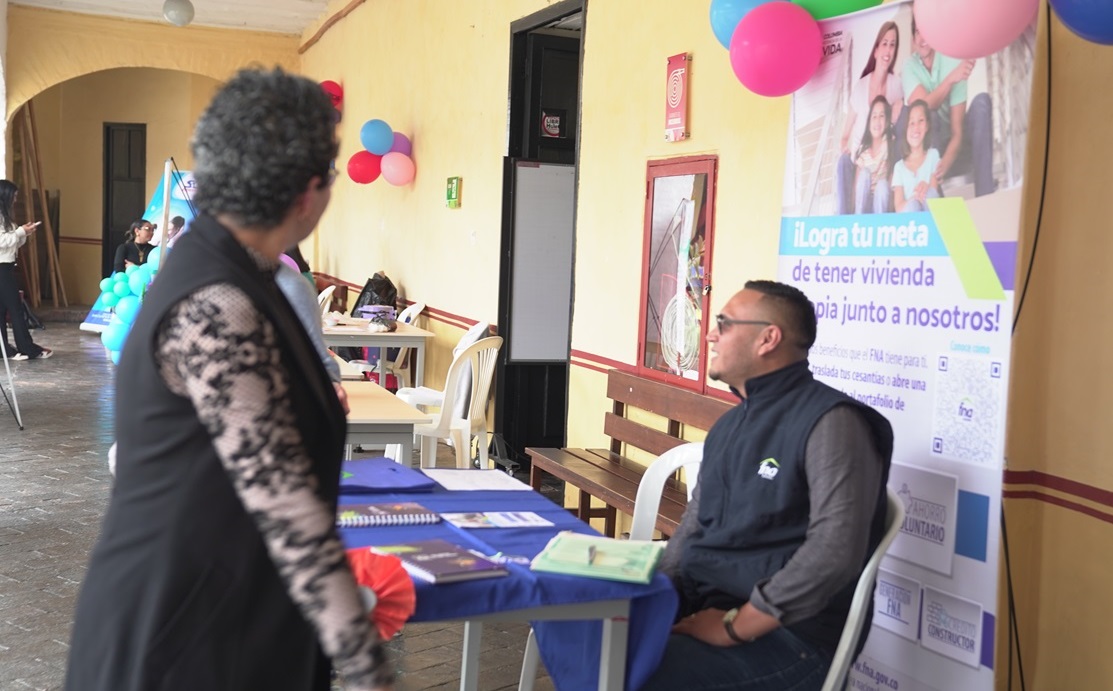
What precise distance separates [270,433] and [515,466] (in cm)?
557

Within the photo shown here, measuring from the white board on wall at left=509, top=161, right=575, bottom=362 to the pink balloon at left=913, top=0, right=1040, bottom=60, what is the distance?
421 centimetres

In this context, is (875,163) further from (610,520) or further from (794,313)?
(610,520)

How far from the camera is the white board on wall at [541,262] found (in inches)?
274

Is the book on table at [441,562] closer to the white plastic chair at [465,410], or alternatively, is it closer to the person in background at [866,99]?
the person in background at [866,99]

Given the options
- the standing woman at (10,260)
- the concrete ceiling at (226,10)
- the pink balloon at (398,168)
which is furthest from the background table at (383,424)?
the concrete ceiling at (226,10)

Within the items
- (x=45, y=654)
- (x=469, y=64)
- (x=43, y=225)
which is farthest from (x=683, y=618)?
(x=43, y=225)

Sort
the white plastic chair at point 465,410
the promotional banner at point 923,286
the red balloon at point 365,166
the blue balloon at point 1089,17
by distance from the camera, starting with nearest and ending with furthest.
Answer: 1. the blue balloon at point 1089,17
2. the promotional banner at point 923,286
3. the white plastic chair at point 465,410
4. the red balloon at point 365,166

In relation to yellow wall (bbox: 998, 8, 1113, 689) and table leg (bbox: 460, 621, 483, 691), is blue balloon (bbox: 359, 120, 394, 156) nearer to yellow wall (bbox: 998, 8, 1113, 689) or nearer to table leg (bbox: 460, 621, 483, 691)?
table leg (bbox: 460, 621, 483, 691)

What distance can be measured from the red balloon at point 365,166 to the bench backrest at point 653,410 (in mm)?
5104

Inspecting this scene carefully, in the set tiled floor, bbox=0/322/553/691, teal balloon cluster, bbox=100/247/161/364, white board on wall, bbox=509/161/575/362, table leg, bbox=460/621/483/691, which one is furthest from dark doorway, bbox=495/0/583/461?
table leg, bbox=460/621/483/691

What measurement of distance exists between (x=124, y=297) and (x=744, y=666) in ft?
24.4

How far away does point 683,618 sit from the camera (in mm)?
2615

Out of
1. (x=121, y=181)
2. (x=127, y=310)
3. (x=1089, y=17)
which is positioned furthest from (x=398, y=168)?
(x=121, y=181)

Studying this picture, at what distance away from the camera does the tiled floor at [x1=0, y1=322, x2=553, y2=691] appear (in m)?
3.65
